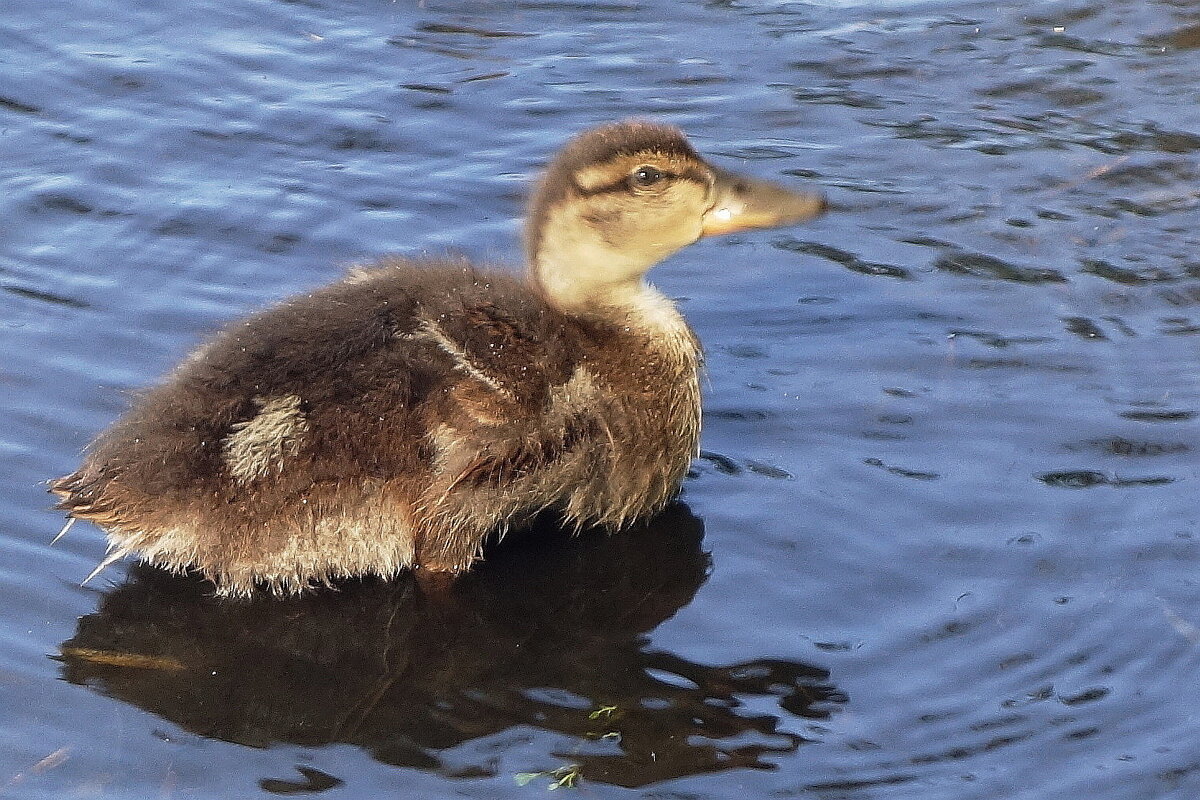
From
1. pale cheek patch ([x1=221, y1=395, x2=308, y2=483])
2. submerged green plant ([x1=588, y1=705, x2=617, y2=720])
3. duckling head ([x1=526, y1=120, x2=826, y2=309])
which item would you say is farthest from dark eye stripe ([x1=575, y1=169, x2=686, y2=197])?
submerged green plant ([x1=588, y1=705, x2=617, y2=720])

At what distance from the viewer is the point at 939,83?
7770 mm

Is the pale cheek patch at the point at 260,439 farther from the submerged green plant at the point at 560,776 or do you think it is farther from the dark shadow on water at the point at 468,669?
the submerged green plant at the point at 560,776

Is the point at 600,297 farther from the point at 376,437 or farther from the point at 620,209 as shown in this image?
the point at 376,437

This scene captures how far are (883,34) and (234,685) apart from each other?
4945mm

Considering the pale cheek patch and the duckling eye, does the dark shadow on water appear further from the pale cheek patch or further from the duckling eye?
the duckling eye

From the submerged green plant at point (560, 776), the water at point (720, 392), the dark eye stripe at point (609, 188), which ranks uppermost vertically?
the dark eye stripe at point (609, 188)

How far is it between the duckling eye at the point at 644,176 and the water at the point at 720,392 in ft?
3.17

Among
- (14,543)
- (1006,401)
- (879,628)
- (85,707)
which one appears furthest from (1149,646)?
(14,543)

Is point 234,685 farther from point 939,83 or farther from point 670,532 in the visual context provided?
point 939,83

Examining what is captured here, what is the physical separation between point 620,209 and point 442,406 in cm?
84

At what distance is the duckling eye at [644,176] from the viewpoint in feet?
16.8

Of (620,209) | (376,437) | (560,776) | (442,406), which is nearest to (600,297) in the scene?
(620,209)

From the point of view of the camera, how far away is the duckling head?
512 cm

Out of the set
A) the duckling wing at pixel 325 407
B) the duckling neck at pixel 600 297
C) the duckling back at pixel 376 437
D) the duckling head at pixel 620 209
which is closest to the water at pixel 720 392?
the duckling back at pixel 376 437
